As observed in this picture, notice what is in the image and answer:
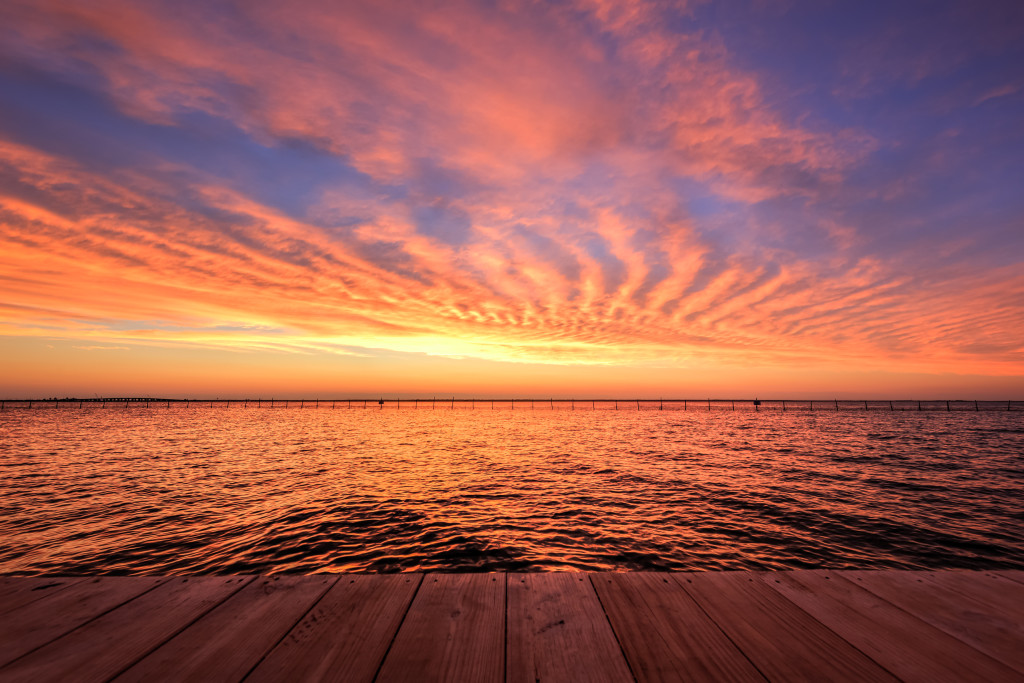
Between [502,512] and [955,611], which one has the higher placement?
[955,611]

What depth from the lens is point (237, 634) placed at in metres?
2.97

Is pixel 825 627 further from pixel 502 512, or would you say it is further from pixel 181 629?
pixel 502 512

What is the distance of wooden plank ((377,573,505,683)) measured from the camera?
2531mm

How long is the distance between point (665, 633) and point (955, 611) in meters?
2.36

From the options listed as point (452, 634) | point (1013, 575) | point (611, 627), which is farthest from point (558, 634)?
point (1013, 575)

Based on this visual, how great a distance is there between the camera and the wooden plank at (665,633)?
2.54 meters

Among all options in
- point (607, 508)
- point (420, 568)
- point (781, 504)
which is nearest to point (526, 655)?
point (420, 568)

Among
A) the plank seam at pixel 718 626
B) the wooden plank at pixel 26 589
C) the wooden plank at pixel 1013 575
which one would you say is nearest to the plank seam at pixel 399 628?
the plank seam at pixel 718 626

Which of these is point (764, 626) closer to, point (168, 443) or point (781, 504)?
point (781, 504)

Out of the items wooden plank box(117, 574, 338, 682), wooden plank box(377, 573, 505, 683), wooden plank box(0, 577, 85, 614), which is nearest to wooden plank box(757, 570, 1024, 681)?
wooden plank box(377, 573, 505, 683)

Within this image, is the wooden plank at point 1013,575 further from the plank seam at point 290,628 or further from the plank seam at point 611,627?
the plank seam at point 290,628

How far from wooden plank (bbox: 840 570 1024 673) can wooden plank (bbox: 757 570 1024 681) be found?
0.33ft

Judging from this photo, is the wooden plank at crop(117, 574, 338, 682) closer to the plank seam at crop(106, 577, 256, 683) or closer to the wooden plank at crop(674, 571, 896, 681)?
the plank seam at crop(106, 577, 256, 683)

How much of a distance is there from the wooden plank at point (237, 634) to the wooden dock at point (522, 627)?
0.01 m
